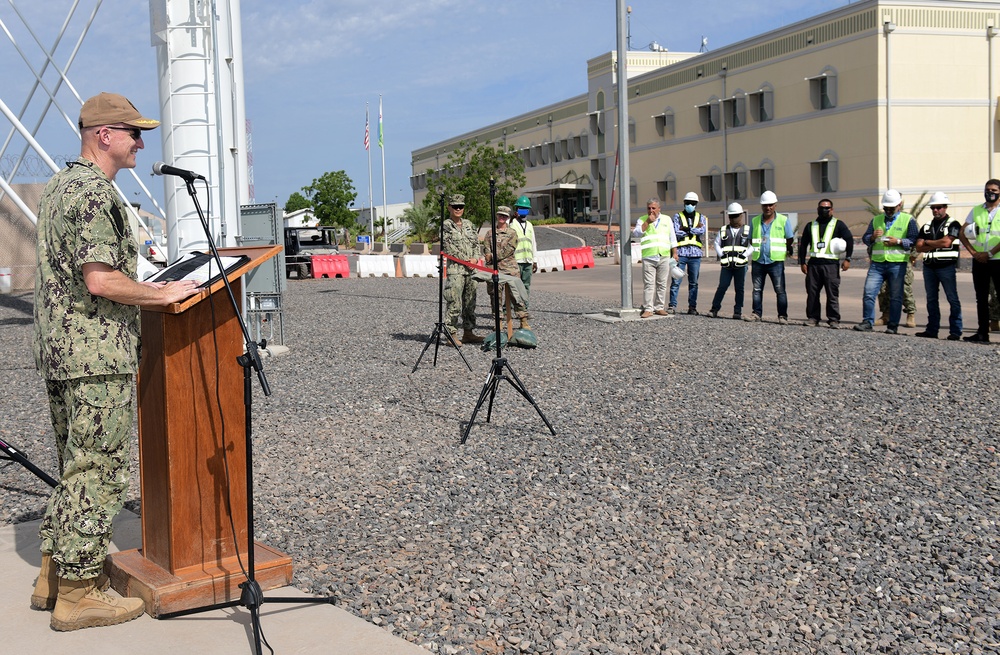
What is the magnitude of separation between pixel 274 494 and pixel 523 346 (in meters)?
6.84

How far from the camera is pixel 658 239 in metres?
16.3

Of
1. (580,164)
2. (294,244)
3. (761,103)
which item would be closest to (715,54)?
(761,103)

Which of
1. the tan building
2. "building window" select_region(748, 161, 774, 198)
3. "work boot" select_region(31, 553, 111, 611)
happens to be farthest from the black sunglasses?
"building window" select_region(748, 161, 774, 198)

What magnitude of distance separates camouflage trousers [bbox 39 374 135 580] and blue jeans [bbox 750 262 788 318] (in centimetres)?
1250

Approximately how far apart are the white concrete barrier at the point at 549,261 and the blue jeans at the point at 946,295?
22340 mm

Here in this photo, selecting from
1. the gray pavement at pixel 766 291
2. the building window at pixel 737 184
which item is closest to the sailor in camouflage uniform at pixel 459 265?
the gray pavement at pixel 766 291

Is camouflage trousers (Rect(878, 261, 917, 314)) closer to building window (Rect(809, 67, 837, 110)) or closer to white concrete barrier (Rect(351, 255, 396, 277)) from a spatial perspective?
white concrete barrier (Rect(351, 255, 396, 277))

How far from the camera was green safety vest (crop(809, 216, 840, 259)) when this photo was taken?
1475 cm

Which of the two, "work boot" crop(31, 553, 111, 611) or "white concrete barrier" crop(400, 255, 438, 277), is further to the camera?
"white concrete barrier" crop(400, 255, 438, 277)

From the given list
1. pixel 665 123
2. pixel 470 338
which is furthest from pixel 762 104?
pixel 470 338

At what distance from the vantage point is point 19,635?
4184mm

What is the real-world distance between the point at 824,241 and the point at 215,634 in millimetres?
12393

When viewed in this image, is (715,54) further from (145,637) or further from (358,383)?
(145,637)

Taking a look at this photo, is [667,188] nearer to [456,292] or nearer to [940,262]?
[940,262]
